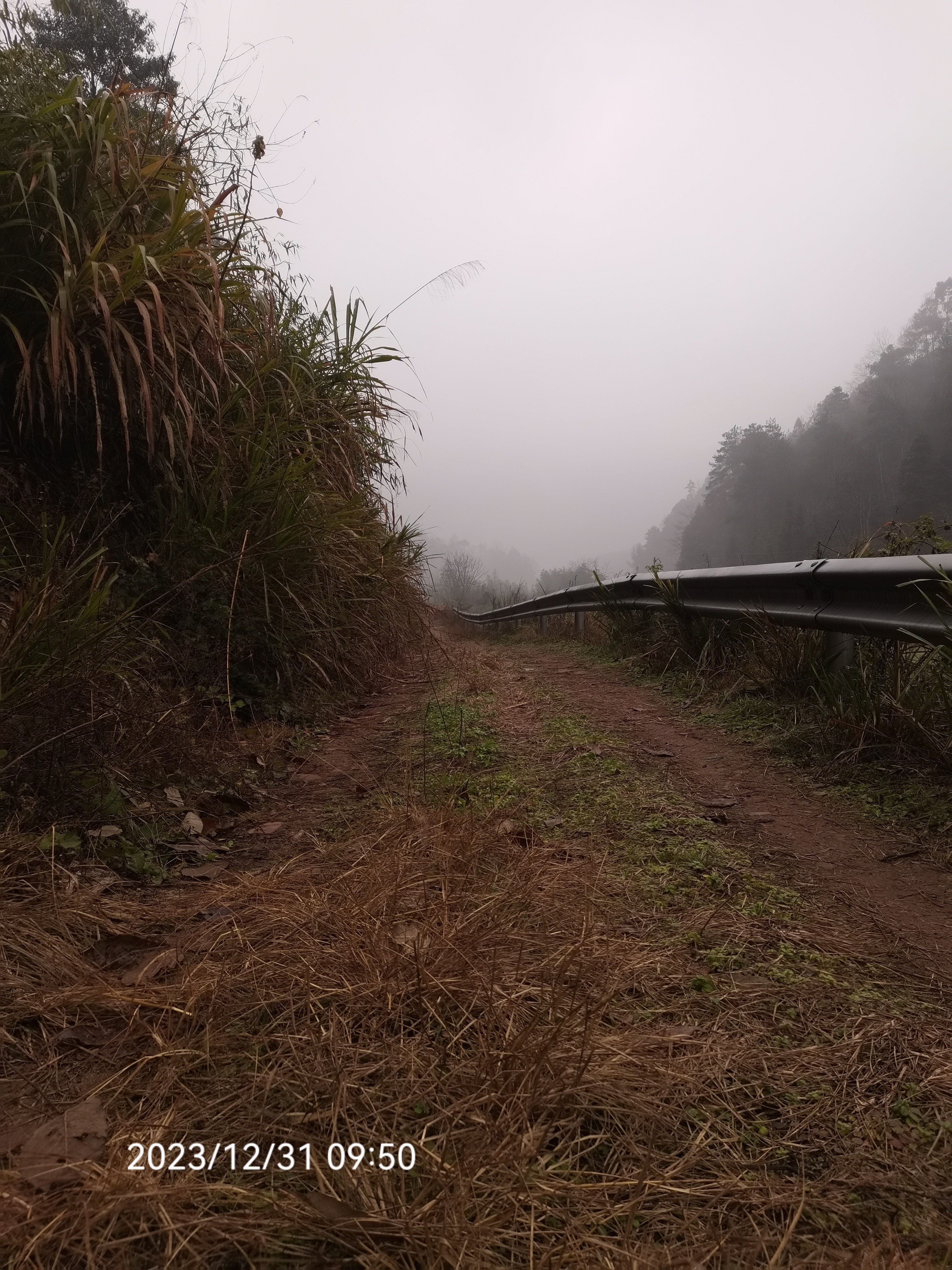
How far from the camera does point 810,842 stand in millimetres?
2062

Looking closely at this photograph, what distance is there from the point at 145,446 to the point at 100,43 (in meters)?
19.7

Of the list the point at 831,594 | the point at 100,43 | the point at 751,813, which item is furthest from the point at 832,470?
the point at 100,43

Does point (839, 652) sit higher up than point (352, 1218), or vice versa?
point (839, 652)

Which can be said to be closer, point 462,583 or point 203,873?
point 203,873

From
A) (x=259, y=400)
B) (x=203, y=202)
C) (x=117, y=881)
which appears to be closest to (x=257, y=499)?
(x=259, y=400)

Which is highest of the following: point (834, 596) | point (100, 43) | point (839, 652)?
point (100, 43)

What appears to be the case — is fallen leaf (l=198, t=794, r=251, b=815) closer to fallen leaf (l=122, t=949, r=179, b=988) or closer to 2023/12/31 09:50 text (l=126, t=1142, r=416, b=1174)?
fallen leaf (l=122, t=949, r=179, b=988)

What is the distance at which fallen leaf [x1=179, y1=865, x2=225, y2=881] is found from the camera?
188 centimetres

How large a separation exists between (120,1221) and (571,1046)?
0.58 metres

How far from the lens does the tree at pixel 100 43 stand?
4.09 metres

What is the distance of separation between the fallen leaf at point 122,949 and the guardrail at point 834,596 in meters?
2.41

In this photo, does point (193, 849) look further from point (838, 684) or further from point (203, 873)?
point (838, 684)

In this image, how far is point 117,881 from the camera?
1770 millimetres

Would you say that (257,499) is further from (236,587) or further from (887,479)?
(887,479)
